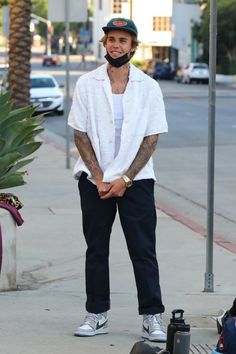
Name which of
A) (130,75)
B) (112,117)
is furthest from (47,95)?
(112,117)

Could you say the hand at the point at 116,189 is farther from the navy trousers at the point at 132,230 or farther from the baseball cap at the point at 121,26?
the baseball cap at the point at 121,26

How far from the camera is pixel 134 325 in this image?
6.60 meters

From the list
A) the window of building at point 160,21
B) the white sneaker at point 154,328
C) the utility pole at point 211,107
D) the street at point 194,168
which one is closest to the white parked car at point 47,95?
the street at point 194,168

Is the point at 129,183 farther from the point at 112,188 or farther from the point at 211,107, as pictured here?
the point at 211,107

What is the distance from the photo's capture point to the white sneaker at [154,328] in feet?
20.0

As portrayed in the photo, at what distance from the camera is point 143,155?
20.1 ft

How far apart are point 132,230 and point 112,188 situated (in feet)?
1.06

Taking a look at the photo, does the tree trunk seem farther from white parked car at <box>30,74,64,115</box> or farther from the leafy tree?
the leafy tree

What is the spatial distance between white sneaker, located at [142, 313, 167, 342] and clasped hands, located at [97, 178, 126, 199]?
2.71ft

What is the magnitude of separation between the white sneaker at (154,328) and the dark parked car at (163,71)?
66351mm

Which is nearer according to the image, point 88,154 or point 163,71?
point 88,154

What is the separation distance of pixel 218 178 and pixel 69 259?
23.7 ft

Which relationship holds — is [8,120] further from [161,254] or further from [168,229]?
[168,229]

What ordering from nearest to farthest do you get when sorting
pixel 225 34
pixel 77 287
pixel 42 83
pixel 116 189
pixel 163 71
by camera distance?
1. pixel 116 189
2. pixel 77 287
3. pixel 42 83
4. pixel 225 34
5. pixel 163 71
